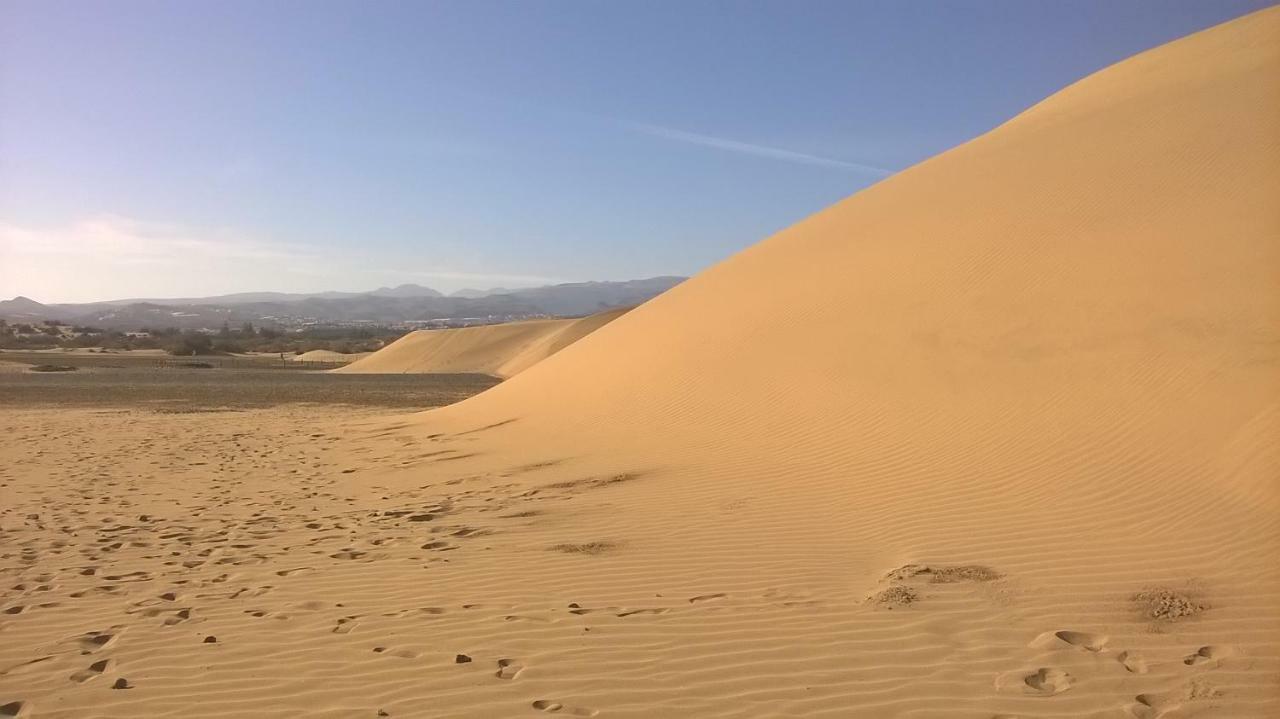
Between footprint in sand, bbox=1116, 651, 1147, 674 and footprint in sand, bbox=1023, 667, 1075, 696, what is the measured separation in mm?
324

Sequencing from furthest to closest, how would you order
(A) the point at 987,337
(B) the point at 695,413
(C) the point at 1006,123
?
(C) the point at 1006,123 → (B) the point at 695,413 → (A) the point at 987,337

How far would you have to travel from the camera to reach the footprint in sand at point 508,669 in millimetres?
4441

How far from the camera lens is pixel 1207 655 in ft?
14.3

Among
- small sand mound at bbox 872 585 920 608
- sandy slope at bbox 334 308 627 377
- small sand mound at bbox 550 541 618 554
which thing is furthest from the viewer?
sandy slope at bbox 334 308 627 377

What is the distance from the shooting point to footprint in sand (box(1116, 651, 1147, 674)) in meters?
4.22

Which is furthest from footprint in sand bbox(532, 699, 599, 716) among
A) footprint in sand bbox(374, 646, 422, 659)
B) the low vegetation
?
the low vegetation

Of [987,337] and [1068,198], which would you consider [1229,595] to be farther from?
[1068,198]

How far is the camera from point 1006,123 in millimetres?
24234

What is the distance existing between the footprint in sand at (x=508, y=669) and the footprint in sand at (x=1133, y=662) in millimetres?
3010

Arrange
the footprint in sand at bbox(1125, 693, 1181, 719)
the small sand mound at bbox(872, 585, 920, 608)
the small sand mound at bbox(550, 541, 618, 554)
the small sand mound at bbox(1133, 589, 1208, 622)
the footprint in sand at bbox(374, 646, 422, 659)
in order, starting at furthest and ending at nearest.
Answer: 1. the small sand mound at bbox(550, 541, 618, 554)
2. the small sand mound at bbox(872, 585, 920, 608)
3. the small sand mound at bbox(1133, 589, 1208, 622)
4. the footprint in sand at bbox(374, 646, 422, 659)
5. the footprint in sand at bbox(1125, 693, 1181, 719)

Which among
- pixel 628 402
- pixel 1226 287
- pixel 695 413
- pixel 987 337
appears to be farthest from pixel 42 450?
pixel 1226 287

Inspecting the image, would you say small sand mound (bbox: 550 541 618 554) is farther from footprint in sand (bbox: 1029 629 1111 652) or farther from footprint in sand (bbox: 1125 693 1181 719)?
footprint in sand (bbox: 1125 693 1181 719)

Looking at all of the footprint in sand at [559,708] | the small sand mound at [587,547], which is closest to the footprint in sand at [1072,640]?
the footprint in sand at [559,708]

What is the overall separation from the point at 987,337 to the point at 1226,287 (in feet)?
8.82
